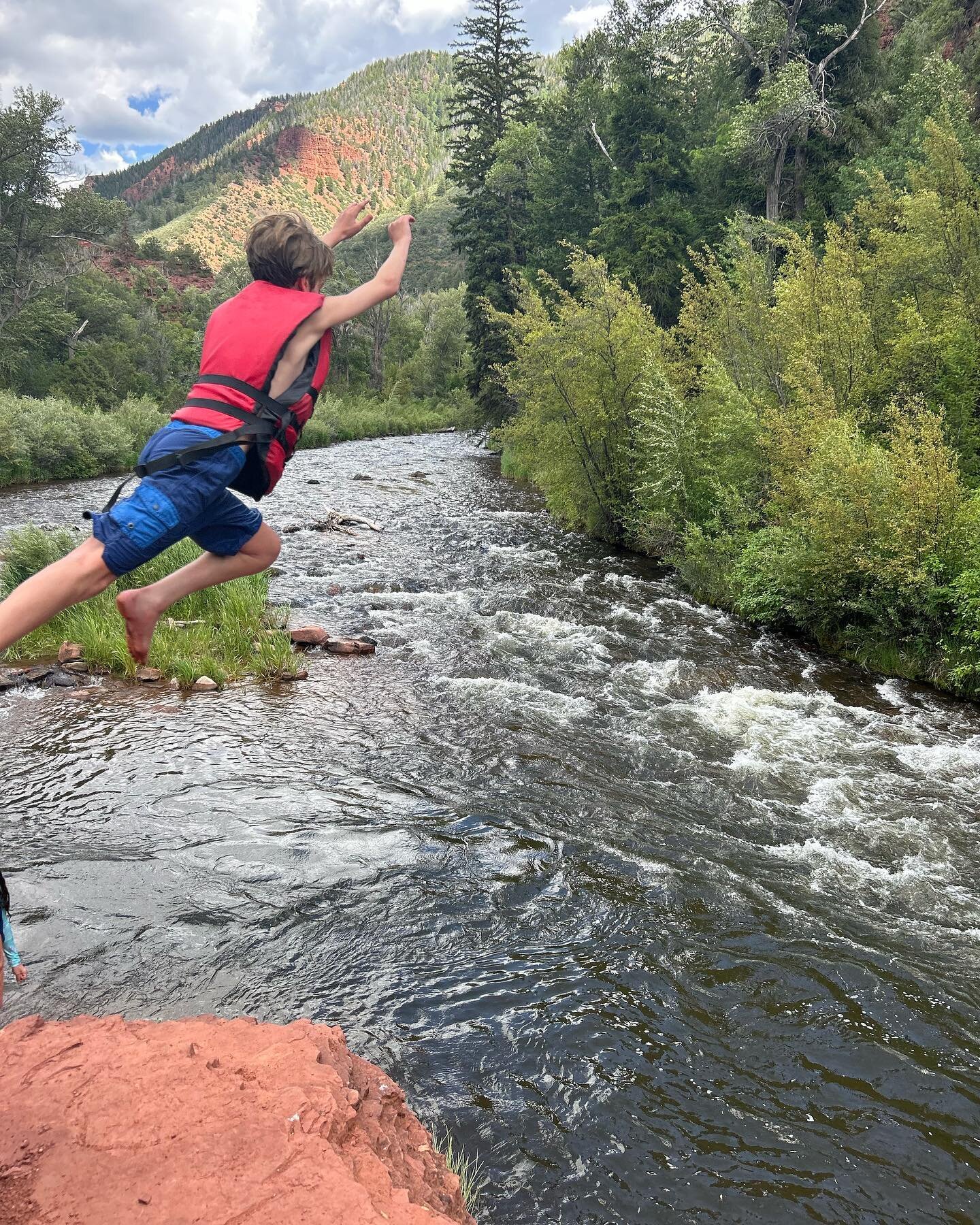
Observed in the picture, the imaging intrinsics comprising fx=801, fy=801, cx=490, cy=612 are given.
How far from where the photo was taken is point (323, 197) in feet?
616

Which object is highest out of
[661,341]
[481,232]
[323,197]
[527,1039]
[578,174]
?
[323,197]

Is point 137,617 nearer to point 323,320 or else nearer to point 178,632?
point 323,320

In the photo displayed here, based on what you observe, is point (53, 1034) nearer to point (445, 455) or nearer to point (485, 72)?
point (445, 455)

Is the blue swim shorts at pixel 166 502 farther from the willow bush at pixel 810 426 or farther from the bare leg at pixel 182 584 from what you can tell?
the willow bush at pixel 810 426

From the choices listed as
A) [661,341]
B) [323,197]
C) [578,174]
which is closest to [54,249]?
[578,174]

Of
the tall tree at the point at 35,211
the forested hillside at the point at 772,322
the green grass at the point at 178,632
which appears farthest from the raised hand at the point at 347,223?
the tall tree at the point at 35,211

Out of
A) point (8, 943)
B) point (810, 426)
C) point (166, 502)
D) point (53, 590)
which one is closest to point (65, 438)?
point (810, 426)

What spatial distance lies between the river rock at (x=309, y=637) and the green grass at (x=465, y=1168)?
26.2 ft

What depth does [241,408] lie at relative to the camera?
3.46 m

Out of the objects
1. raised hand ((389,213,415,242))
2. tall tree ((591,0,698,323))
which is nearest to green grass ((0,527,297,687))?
raised hand ((389,213,415,242))

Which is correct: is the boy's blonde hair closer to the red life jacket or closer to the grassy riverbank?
the red life jacket

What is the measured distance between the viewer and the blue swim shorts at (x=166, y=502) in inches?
122

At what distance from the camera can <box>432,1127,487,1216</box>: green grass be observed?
290cm

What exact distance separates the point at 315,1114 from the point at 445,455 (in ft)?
118
